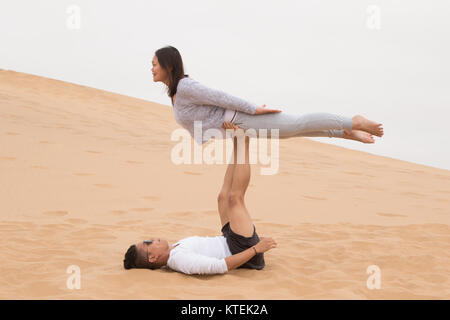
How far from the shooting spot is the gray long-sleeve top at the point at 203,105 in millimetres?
4246

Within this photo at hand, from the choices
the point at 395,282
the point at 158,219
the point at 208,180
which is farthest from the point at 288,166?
the point at 395,282

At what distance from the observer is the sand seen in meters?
4.00

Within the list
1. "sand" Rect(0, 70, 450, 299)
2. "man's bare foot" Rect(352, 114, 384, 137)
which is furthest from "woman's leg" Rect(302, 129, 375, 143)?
"sand" Rect(0, 70, 450, 299)

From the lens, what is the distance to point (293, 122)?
4363 mm

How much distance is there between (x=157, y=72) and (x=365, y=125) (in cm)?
184

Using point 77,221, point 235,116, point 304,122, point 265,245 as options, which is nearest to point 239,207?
point 265,245

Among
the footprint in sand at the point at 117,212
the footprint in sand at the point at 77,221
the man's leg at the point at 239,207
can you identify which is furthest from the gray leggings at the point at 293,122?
the footprint in sand at the point at 117,212

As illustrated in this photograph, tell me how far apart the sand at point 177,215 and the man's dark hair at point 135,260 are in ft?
0.25

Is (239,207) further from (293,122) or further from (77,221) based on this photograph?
(77,221)

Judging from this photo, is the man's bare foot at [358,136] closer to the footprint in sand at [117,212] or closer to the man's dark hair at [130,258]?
the man's dark hair at [130,258]

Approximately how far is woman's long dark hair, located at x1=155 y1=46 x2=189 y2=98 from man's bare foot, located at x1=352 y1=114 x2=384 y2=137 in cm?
153

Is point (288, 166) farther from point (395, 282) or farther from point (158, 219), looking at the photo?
point (395, 282)

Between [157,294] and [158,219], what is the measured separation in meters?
3.27

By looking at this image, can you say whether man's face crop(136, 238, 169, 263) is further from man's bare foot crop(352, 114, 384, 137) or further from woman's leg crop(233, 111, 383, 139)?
man's bare foot crop(352, 114, 384, 137)
